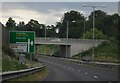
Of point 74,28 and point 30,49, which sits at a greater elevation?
point 74,28

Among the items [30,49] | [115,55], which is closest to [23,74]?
[30,49]

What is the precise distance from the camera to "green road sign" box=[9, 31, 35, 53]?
1688 inches

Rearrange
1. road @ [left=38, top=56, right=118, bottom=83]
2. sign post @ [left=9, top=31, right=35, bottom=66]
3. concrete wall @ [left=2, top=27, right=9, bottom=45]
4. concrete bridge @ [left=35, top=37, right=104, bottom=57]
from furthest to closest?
concrete bridge @ [left=35, top=37, right=104, bottom=57] < sign post @ [left=9, top=31, right=35, bottom=66] < concrete wall @ [left=2, top=27, right=9, bottom=45] < road @ [left=38, top=56, right=118, bottom=83]

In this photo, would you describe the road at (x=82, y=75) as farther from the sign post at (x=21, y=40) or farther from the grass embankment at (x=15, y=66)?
the sign post at (x=21, y=40)

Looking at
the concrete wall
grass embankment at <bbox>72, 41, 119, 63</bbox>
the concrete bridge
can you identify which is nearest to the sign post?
the concrete wall

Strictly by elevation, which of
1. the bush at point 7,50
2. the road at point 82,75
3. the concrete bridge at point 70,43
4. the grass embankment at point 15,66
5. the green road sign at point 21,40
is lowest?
the road at point 82,75

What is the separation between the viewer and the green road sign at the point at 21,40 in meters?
42.9

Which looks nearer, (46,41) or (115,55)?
(115,55)

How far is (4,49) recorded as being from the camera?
149ft

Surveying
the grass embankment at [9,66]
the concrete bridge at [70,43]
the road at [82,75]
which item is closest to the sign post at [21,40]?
the road at [82,75]

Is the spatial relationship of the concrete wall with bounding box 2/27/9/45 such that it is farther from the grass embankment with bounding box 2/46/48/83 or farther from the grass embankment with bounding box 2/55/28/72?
the grass embankment with bounding box 2/55/28/72

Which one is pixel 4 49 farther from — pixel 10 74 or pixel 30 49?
pixel 10 74

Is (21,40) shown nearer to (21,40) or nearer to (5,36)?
(21,40)

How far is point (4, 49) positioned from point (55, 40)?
200 feet
